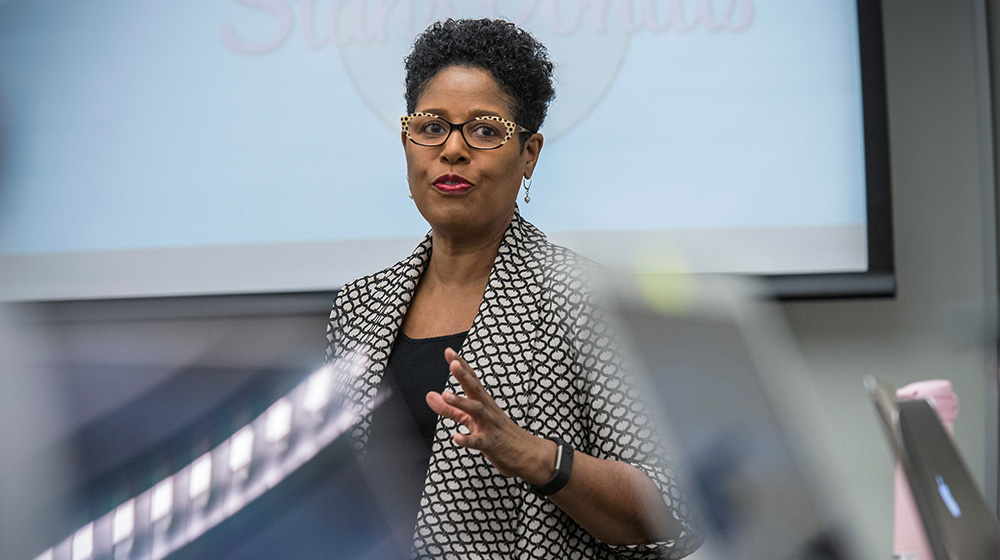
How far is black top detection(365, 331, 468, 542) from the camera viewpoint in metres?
0.77

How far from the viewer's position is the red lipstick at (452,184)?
2.81 feet

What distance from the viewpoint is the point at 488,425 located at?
604mm

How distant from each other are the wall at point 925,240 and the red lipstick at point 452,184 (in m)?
0.75

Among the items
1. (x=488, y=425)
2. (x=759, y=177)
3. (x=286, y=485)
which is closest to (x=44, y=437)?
(x=286, y=485)

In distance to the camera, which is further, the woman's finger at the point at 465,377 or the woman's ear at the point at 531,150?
the woman's ear at the point at 531,150

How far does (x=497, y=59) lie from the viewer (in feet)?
2.96

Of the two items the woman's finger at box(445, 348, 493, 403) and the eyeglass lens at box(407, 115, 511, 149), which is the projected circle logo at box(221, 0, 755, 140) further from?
the woman's finger at box(445, 348, 493, 403)

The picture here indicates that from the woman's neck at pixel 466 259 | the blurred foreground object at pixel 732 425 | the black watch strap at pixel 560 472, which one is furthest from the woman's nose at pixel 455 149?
the black watch strap at pixel 560 472

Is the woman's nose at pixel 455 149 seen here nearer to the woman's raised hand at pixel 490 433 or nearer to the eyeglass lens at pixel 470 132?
the eyeglass lens at pixel 470 132

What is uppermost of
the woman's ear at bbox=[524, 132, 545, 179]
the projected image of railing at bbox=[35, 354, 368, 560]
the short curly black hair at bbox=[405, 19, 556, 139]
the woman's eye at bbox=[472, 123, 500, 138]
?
the short curly black hair at bbox=[405, 19, 556, 139]

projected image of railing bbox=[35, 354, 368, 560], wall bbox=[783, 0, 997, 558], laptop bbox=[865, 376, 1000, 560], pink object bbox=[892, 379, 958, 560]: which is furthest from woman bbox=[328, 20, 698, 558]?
wall bbox=[783, 0, 997, 558]

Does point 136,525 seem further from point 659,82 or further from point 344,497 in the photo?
point 659,82

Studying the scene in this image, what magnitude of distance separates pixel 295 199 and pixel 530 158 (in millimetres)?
663

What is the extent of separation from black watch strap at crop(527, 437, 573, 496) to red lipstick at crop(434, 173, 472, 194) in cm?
31
